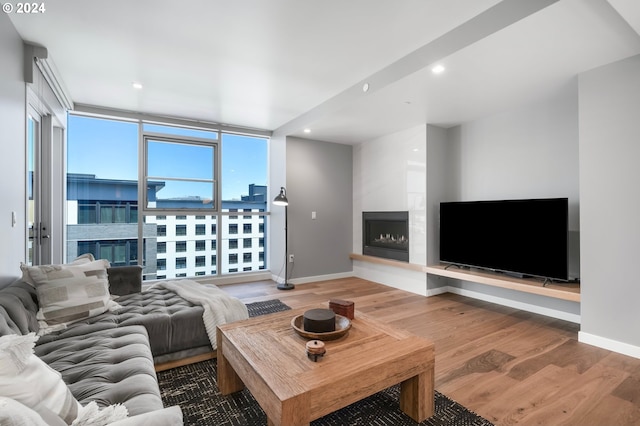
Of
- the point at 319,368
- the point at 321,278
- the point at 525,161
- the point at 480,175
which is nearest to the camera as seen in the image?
the point at 319,368

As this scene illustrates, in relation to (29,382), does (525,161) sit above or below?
above

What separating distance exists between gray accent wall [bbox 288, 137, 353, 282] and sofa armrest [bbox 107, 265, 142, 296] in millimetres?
2511

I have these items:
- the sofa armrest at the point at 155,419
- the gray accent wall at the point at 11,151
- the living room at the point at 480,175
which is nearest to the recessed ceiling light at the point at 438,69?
the living room at the point at 480,175

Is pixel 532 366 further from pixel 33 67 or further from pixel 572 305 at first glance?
pixel 33 67

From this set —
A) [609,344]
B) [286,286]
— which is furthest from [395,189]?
[609,344]

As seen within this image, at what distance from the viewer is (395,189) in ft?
15.8

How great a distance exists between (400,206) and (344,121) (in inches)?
60.2

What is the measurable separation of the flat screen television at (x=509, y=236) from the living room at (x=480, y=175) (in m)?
0.23

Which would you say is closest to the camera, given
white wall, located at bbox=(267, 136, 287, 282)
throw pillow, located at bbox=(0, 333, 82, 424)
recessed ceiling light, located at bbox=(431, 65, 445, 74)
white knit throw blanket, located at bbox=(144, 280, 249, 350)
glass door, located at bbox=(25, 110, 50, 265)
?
throw pillow, located at bbox=(0, 333, 82, 424)

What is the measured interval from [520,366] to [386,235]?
2892 millimetres

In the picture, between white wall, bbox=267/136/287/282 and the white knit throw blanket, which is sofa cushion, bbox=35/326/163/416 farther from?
white wall, bbox=267/136/287/282

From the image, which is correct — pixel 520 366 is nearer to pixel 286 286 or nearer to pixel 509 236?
pixel 509 236

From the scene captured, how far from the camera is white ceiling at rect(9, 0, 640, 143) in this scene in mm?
2160

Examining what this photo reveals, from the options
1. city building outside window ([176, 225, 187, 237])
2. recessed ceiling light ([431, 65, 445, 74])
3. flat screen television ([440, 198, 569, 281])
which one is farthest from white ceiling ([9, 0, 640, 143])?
city building outside window ([176, 225, 187, 237])
